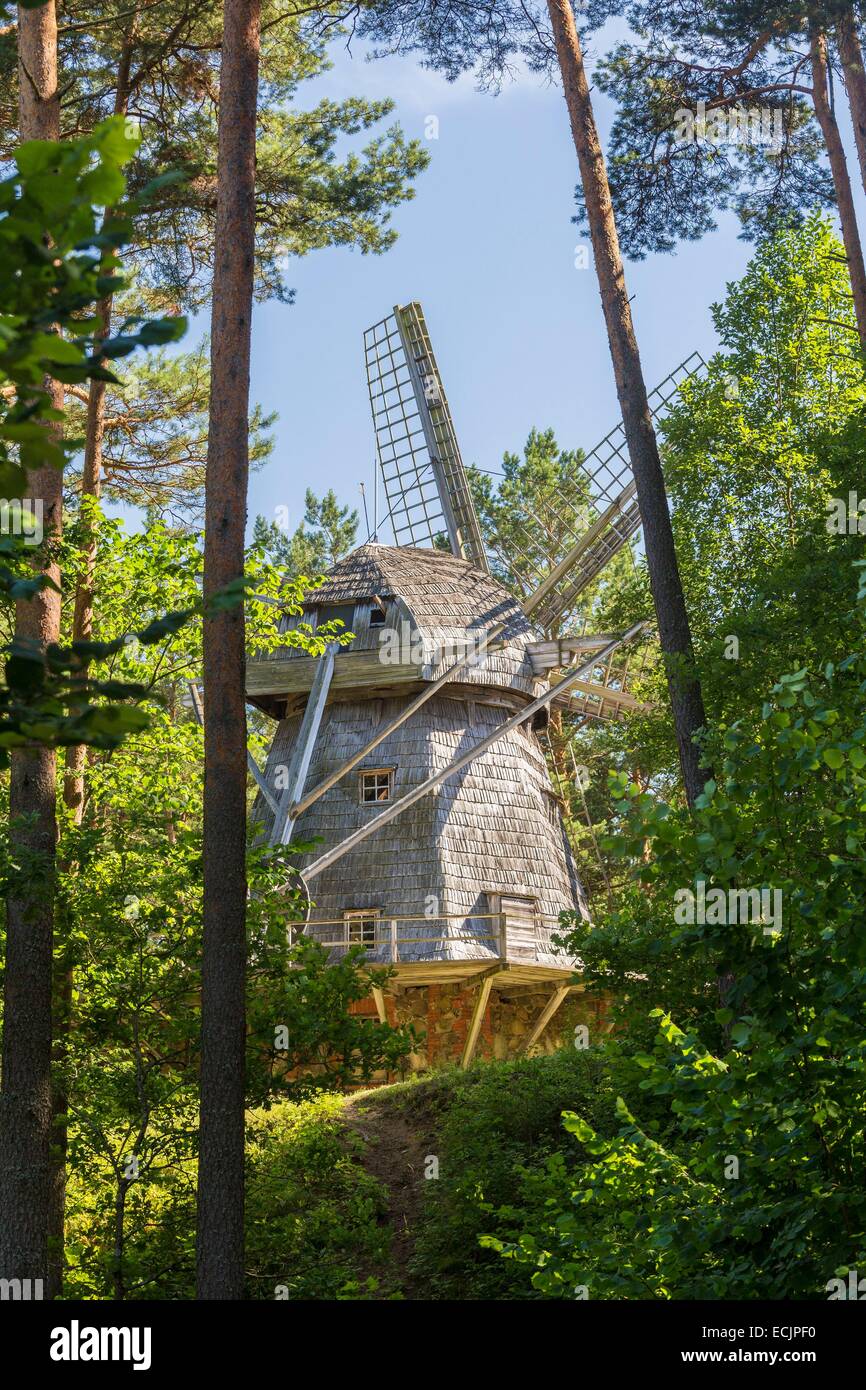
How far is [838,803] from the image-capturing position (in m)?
4.59

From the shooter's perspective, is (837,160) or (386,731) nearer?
(837,160)

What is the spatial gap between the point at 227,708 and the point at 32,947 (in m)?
1.99

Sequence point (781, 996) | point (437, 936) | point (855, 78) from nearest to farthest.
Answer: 1. point (781, 996)
2. point (855, 78)
3. point (437, 936)

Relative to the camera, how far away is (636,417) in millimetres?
11492

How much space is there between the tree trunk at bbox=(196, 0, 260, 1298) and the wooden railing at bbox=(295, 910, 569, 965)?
957 centimetres

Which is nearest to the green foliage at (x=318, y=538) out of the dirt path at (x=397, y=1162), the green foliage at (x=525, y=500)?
the green foliage at (x=525, y=500)

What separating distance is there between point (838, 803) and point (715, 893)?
21.4 inches

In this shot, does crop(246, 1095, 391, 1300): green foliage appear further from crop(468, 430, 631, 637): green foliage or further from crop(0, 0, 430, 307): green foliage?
crop(468, 430, 631, 637): green foliage

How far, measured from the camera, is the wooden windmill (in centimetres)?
1853

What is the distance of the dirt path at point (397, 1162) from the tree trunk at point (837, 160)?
403 inches

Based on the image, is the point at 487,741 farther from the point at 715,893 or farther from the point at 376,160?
the point at 715,893

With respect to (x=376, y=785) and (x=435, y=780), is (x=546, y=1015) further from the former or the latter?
(x=376, y=785)

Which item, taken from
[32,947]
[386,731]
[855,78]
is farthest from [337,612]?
[32,947]

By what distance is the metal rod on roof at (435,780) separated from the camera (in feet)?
A: 59.1
